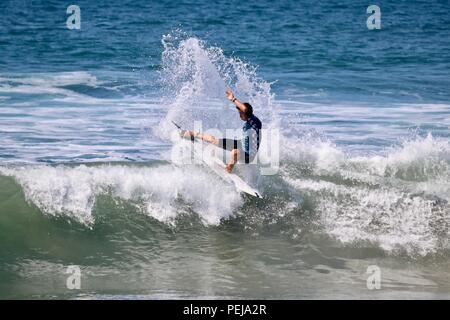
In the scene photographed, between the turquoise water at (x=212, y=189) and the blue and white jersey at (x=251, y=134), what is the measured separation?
1055 mm

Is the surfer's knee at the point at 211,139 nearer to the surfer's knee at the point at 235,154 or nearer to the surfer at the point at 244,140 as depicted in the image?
the surfer at the point at 244,140

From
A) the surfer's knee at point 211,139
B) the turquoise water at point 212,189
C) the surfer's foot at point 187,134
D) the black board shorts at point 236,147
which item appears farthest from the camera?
the surfer's foot at point 187,134

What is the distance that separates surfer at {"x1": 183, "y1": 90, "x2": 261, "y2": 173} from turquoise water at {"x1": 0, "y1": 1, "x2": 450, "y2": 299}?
27.8 inches

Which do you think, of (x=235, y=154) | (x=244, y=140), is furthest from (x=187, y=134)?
(x=244, y=140)

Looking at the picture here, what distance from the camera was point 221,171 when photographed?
12.5 m

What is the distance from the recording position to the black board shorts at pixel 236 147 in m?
12.0

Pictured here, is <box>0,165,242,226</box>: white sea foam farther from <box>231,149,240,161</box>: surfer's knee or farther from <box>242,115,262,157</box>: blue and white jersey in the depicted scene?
<box>242,115,262,157</box>: blue and white jersey

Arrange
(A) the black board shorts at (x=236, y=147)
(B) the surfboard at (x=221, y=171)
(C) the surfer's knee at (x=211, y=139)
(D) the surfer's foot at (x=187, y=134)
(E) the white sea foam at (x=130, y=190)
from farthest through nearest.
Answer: (D) the surfer's foot at (x=187, y=134) → (C) the surfer's knee at (x=211, y=139) → (E) the white sea foam at (x=130, y=190) → (B) the surfboard at (x=221, y=171) → (A) the black board shorts at (x=236, y=147)

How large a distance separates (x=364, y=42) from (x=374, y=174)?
740 inches

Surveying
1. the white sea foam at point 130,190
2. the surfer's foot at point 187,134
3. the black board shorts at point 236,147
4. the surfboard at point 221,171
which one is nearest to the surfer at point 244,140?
the black board shorts at point 236,147

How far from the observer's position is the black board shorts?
1201 cm

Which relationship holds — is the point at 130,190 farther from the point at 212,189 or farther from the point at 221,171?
the point at 221,171

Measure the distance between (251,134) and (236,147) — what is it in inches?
20.0

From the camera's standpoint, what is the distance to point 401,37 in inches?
1326
